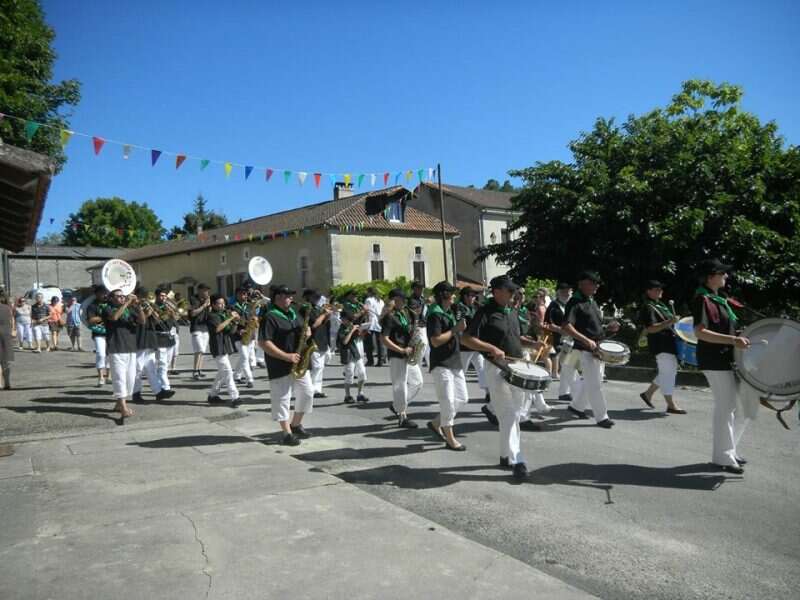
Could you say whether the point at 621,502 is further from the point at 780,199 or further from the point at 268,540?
the point at 780,199

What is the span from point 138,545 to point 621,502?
12.4ft

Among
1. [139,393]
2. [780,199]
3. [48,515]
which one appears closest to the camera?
[48,515]

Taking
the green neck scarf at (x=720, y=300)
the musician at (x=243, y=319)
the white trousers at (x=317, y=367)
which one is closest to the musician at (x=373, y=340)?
the musician at (x=243, y=319)

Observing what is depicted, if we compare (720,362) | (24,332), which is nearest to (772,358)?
(720,362)

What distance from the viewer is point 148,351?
10.7 m

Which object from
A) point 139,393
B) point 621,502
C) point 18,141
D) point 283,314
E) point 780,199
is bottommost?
point 621,502

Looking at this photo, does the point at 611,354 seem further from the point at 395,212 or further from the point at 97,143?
the point at 395,212

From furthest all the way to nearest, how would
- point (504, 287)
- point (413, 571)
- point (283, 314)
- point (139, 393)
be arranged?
point (139, 393)
point (283, 314)
point (504, 287)
point (413, 571)

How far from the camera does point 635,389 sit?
11367 mm

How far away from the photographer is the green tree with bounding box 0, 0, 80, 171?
683 inches

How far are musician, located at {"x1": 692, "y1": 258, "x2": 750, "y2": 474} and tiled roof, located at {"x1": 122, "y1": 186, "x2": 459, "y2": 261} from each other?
98.3 ft

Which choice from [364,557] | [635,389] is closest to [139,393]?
[364,557]

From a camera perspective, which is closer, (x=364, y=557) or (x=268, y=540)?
(x=364, y=557)

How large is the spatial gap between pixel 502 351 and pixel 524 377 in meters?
0.44
